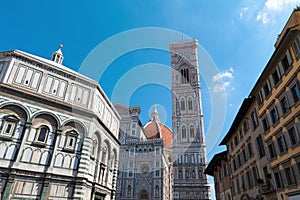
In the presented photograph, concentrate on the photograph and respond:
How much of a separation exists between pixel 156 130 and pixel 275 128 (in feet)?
191

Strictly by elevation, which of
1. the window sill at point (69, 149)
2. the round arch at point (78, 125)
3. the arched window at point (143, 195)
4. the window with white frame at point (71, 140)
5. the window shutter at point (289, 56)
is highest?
the window shutter at point (289, 56)

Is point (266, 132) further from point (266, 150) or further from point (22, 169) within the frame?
point (22, 169)

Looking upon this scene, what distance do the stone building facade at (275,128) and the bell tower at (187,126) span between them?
28.9m

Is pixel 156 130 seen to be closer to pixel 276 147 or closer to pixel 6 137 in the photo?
pixel 276 147

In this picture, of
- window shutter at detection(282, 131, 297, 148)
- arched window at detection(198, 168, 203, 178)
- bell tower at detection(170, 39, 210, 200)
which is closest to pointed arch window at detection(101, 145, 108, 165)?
window shutter at detection(282, 131, 297, 148)

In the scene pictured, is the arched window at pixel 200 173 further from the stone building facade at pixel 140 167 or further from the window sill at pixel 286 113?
the window sill at pixel 286 113

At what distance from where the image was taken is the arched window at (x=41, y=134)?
16.0 metres

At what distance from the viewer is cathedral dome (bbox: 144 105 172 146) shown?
6952cm

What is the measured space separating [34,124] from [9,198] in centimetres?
541

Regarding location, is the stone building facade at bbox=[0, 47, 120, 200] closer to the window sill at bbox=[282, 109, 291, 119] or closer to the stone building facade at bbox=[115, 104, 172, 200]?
the window sill at bbox=[282, 109, 291, 119]

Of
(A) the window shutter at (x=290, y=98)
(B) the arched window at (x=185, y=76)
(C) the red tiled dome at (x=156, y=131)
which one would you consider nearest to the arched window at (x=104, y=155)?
(A) the window shutter at (x=290, y=98)

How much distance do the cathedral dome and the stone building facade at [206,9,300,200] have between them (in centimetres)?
4866

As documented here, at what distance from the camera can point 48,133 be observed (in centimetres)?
1653

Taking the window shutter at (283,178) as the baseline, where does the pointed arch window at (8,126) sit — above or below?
above
